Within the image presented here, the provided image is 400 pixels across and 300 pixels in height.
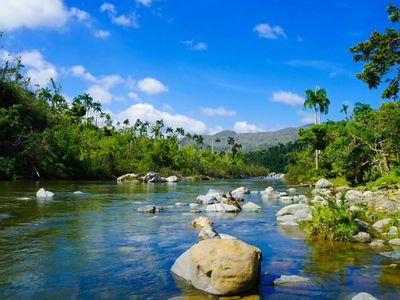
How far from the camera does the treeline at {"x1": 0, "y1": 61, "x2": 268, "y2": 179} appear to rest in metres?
52.3

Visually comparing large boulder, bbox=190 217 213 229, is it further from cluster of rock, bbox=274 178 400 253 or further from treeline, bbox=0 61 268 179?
treeline, bbox=0 61 268 179

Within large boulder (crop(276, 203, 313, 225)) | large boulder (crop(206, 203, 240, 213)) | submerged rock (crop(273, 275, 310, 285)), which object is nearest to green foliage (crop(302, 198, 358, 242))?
large boulder (crop(276, 203, 313, 225))

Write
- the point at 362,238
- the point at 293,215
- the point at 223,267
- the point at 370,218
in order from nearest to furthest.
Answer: the point at 223,267
the point at 362,238
the point at 370,218
the point at 293,215

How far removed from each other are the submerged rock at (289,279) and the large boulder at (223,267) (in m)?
0.53

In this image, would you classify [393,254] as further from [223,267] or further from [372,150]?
[372,150]

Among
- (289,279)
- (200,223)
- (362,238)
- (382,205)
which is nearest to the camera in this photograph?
(289,279)

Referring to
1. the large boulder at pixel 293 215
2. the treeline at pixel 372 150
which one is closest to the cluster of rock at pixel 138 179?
the treeline at pixel 372 150

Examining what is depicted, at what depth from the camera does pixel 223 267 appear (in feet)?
25.2

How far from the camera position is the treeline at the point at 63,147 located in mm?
52312

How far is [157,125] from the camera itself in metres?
120

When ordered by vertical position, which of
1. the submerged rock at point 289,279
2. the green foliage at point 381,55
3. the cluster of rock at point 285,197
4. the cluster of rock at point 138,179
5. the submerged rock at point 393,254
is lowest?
the submerged rock at point 289,279

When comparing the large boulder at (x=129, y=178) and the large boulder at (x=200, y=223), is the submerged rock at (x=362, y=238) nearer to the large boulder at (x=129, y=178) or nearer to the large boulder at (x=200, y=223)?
the large boulder at (x=200, y=223)

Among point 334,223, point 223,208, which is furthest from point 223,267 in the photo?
point 223,208

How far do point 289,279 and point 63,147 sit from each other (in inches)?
2299
